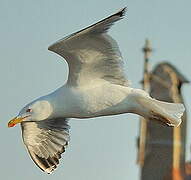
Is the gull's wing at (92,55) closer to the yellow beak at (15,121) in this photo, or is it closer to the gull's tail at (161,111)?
the gull's tail at (161,111)

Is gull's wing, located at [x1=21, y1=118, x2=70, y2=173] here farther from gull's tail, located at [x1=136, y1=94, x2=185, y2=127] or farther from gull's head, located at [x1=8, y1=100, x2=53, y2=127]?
gull's tail, located at [x1=136, y1=94, x2=185, y2=127]

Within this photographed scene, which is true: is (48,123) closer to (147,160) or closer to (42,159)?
(42,159)

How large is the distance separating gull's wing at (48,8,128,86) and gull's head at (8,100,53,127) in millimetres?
321

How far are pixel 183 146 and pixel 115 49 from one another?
14.8 m

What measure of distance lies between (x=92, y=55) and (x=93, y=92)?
12.8 inches

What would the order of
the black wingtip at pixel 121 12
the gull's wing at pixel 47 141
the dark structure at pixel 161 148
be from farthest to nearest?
the dark structure at pixel 161 148 → the gull's wing at pixel 47 141 → the black wingtip at pixel 121 12

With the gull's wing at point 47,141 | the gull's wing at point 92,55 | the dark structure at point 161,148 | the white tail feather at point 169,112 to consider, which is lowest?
the gull's wing at point 47,141

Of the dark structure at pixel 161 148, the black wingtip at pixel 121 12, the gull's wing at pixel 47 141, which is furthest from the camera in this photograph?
the dark structure at pixel 161 148

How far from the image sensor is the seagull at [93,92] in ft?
25.4

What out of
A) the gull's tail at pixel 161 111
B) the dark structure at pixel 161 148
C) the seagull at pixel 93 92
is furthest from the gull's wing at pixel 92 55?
the dark structure at pixel 161 148

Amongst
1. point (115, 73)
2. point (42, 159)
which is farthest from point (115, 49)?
point (42, 159)

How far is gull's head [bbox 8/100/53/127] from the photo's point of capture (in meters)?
8.01

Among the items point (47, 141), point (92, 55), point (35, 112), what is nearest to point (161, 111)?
point (92, 55)

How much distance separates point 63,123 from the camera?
29.2ft
